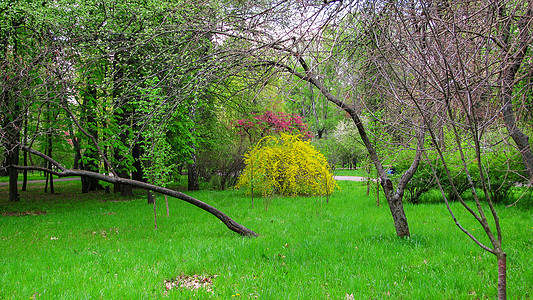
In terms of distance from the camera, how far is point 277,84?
4.11 metres

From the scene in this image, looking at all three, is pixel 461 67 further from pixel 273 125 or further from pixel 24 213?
pixel 273 125

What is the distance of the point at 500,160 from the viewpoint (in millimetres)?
8297

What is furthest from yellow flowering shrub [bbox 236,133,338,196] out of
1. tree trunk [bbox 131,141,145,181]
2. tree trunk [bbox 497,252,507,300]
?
tree trunk [bbox 497,252,507,300]

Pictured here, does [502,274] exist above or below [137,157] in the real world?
below

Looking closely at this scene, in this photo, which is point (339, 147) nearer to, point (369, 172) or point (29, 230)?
point (369, 172)

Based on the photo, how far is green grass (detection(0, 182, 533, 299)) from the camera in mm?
3670

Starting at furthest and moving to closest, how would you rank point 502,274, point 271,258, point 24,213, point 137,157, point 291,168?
point 137,157 < point 291,168 < point 24,213 < point 271,258 < point 502,274

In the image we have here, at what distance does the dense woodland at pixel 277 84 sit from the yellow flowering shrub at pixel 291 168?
72.5 inches

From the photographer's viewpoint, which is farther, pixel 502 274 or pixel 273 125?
pixel 273 125

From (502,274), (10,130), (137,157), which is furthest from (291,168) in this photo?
(502,274)

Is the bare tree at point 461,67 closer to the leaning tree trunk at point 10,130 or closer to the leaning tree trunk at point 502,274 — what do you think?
the leaning tree trunk at point 502,274

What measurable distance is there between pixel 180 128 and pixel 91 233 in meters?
5.26

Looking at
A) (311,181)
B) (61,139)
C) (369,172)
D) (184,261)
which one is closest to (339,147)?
(311,181)

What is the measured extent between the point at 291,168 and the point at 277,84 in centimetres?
911
